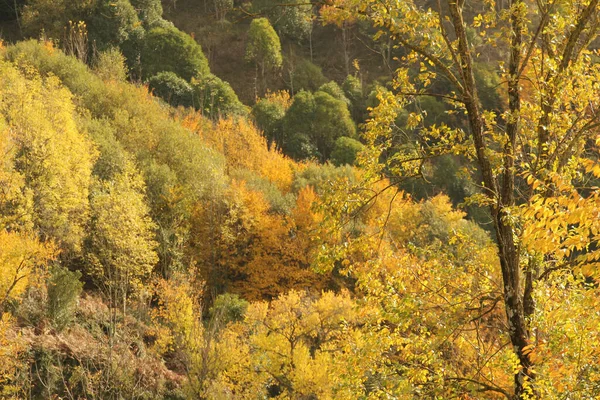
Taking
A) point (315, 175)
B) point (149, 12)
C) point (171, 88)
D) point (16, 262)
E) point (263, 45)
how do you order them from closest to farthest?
point (16, 262) < point (315, 175) < point (171, 88) < point (149, 12) < point (263, 45)

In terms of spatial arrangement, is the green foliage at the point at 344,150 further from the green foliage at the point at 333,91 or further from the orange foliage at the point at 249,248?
the orange foliage at the point at 249,248

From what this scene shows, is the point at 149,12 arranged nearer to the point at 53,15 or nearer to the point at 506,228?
the point at 53,15

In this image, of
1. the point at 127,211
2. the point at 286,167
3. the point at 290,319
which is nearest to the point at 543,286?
the point at 290,319

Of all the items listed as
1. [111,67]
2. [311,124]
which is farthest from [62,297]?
[311,124]

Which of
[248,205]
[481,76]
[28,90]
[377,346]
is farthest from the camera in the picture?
[481,76]

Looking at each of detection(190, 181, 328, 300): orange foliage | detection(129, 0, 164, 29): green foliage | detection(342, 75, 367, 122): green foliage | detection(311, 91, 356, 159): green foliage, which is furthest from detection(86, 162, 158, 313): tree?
detection(342, 75, 367, 122): green foliage

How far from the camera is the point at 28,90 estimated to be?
3180cm

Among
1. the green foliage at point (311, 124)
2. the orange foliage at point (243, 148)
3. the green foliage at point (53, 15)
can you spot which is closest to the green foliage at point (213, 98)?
the orange foliage at point (243, 148)

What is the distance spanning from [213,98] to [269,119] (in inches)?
212

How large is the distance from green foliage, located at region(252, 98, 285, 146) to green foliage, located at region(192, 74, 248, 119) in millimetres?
1623

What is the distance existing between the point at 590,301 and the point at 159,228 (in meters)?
29.4

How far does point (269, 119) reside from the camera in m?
53.7

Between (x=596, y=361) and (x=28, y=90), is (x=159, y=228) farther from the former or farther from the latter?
(x=596, y=361)

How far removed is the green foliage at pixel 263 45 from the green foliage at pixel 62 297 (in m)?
39.8
